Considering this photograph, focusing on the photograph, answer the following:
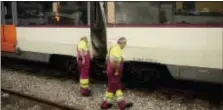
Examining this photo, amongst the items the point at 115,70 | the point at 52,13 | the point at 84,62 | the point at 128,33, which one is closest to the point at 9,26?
the point at 52,13

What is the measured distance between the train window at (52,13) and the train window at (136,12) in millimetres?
1090

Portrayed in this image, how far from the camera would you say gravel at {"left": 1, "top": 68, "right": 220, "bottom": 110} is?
→ 903 cm

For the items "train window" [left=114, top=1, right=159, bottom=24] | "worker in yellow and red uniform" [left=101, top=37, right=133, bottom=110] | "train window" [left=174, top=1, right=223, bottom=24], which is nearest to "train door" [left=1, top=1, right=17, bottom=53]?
"train window" [left=114, top=1, right=159, bottom=24]

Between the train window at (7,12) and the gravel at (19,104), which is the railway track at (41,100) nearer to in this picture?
the gravel at (19,104)

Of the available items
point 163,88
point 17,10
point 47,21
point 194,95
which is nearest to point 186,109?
point 194,95

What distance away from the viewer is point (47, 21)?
11875mm

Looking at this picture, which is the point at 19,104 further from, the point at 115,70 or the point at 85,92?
the point at 115,70

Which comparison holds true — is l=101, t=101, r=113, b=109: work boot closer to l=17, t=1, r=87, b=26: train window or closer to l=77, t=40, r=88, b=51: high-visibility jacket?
l=77, t=40, r=88, b=51: high-visibility jacket

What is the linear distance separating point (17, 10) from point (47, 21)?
1572mm

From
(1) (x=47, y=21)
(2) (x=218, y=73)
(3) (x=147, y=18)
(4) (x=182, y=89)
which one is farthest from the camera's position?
(1) (x=47, y=21)

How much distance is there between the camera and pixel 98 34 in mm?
10664

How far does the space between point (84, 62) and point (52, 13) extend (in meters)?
2.07

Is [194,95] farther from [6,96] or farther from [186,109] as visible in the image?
[6,96]

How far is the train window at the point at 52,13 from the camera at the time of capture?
10.9 m
